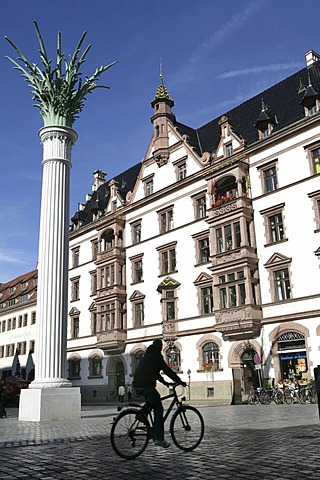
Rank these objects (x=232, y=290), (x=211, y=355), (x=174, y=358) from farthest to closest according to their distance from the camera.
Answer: (x=174, y=358)
(x=211, y=355)
(x=232, y=290)

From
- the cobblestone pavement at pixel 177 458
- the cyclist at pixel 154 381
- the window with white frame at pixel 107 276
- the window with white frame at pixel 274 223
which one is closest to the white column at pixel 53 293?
the cobblestone pavement at pixel 177 458

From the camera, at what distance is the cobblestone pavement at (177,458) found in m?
6.96

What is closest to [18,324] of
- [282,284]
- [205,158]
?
[205,158]

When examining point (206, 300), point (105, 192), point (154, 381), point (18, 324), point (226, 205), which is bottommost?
point (154, 381)

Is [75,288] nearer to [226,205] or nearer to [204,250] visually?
[204,250]

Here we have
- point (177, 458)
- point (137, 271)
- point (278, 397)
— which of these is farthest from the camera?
point (137, 271)

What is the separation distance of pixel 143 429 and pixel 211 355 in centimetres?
2582

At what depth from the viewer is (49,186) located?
20.6 m

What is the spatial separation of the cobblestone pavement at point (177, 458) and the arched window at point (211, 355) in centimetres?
2058

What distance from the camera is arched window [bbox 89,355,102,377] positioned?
43506 mm

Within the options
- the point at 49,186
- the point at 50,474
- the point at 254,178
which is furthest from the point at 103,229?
the point at 50,474

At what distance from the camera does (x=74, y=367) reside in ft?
154

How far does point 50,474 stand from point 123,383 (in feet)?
116

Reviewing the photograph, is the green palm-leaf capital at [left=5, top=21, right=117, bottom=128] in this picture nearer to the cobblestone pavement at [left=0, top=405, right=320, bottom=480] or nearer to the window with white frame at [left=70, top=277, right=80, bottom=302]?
the cobblestone pavement at [left=0, top=405, right=320, bottom=480]
